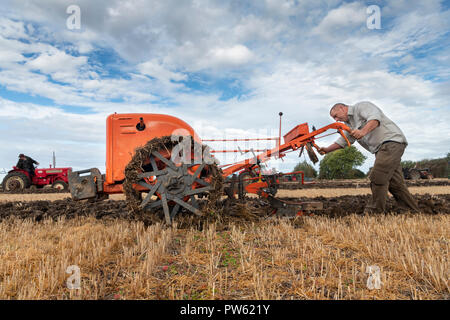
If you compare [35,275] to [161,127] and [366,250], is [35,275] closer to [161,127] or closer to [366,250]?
[161,127]

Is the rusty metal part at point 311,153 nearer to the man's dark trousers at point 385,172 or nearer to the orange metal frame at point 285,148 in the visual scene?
the orange metal frame at point 285,148

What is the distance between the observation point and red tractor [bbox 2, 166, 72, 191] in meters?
18.7

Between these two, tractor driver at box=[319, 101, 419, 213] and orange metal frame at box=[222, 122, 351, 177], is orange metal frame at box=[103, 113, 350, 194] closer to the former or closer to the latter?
orange metal frame at box=[222, 122, 351, 177]

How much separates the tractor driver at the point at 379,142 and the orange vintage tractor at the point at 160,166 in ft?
1.34

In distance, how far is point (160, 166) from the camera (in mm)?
5387

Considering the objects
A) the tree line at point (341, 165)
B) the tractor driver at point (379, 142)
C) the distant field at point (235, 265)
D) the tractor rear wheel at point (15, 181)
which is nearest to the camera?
the distant field at point (235, 265)

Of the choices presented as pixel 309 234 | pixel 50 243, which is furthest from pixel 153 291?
pixel 309 234

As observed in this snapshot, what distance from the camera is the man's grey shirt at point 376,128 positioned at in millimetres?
5453

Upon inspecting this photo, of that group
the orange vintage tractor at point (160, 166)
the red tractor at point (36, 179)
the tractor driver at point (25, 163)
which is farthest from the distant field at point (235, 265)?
the tractor driver at point (25, 163)

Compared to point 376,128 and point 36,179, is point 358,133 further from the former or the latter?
point 36,179

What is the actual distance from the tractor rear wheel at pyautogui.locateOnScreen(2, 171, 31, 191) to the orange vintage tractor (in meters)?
16.9

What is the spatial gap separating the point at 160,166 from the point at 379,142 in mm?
4174

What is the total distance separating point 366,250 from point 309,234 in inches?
42.1

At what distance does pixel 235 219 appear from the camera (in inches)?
212
